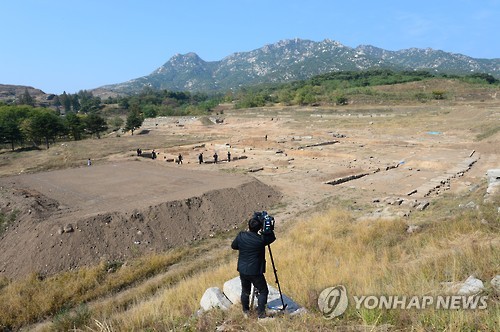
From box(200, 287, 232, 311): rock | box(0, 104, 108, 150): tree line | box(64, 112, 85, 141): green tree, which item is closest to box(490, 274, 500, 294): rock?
box(200, 287, 232, 311): rock

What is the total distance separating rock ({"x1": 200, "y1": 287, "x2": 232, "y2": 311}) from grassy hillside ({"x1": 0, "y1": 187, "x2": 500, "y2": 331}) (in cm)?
29

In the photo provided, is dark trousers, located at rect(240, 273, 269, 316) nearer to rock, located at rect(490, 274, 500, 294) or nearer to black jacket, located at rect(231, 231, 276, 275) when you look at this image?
black jacket, located at rect(231, 231, 276, 275)

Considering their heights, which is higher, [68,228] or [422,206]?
[68,228]

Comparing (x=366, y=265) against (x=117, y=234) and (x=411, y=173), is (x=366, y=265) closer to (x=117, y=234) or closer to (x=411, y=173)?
(x=117, y=234)

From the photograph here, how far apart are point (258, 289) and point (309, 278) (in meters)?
2.41

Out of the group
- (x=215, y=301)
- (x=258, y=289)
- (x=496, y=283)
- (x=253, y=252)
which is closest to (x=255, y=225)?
(x=253, y=252)

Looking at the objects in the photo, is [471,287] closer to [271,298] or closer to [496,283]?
[496,283]

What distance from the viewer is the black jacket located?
5.52 m

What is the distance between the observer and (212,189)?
18.4 metres

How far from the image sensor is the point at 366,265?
8227mm

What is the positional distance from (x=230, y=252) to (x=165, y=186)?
8.87 m

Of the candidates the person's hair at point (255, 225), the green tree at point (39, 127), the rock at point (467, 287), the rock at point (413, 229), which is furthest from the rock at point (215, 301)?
the green tree at point (39, 127)

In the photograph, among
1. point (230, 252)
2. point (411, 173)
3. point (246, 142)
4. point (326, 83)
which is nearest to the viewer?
point (230, 252)

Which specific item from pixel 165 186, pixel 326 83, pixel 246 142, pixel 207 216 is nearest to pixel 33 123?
pixel 246 142
